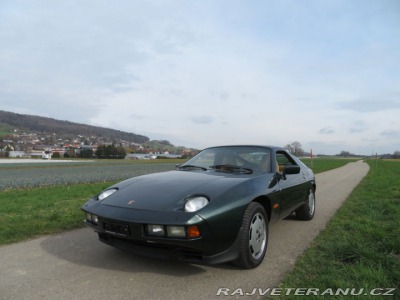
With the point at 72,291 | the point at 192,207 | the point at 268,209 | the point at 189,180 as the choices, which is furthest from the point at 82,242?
the point at 268,209

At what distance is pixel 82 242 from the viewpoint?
4203 mm

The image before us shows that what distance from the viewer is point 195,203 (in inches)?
114

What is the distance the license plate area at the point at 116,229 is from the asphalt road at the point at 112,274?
1.45 feet

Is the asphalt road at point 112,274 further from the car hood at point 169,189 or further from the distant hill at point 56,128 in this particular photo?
the distant hill at point 56,128

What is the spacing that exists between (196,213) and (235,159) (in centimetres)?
180

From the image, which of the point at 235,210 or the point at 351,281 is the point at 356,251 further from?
the point at 235,210

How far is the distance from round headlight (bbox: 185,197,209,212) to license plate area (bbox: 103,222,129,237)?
598 mm

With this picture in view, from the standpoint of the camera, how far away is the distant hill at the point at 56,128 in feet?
410

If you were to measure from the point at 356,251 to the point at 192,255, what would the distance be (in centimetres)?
193

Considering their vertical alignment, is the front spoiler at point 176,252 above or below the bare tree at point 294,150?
below

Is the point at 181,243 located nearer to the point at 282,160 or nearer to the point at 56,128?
the point at 282,160

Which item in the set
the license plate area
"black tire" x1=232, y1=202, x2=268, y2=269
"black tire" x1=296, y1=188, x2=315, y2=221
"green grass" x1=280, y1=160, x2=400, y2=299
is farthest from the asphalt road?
"black tire" x1=296, y1=188, x2=315, y2=221

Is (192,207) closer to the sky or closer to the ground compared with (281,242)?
closer to the sky

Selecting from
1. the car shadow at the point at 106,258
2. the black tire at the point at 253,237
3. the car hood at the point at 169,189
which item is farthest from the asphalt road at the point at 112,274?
the car hood at the point at 169,189
